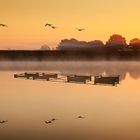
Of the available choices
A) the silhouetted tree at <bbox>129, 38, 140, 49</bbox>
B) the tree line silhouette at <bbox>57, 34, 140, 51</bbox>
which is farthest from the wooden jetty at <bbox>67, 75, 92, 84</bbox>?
the silhouetted tree at <bbox>129, 38, 140, 49</bbox>

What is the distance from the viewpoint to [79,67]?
160 centimetres

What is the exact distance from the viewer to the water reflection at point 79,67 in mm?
1590

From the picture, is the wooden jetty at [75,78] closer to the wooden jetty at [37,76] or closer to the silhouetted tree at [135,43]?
the wooden jetty at [37,76]

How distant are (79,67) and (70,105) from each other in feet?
0.63

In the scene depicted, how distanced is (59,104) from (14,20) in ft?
1.54

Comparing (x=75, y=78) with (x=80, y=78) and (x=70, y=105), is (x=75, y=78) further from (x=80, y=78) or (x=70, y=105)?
(x=70, y=105)

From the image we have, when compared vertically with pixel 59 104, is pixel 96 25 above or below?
above

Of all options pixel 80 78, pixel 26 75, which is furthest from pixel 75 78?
pixel 26 75

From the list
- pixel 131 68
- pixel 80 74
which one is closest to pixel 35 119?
pixel 80 74

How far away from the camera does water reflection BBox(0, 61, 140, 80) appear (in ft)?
5.22

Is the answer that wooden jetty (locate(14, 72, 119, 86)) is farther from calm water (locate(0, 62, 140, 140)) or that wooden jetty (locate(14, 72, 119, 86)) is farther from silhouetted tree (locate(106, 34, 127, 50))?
silhouetted tree (locate(106, 34, 127, 50))

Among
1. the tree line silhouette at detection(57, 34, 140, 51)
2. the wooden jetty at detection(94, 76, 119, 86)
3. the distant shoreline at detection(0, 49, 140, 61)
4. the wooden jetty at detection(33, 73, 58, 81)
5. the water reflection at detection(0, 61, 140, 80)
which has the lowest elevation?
the wooden jetty at detection(94, 76, 119, 86)

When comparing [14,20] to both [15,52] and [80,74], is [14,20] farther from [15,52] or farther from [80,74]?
[80,74]

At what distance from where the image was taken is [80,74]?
160cm
